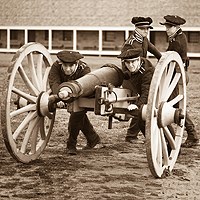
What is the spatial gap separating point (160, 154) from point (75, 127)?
146cm

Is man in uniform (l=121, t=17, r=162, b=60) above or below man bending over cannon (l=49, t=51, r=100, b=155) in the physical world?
above

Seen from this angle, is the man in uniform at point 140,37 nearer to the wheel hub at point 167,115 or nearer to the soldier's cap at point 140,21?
the soldier's cap at point 140,21

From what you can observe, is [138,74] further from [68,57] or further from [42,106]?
[42,106]

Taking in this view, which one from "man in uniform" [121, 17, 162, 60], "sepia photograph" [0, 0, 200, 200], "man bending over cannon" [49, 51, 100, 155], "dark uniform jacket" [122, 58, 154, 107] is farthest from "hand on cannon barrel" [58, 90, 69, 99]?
"man in uniform" [121, 17, 162, 60]

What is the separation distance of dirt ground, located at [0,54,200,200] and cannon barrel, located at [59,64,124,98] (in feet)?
2.79

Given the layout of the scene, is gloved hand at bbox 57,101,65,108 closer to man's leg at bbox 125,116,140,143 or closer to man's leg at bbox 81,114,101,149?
man's leg at bbox 81,114,101,149

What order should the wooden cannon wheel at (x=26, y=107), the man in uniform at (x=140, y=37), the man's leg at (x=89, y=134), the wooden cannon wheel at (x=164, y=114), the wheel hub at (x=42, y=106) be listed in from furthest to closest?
the man's leg at (x=89, y=134)
the man in uniform at (x=140, y=37)
the wheel hub at (x=42, y=106)
the wooden cannon wheel at (x=26, y=107)
the wooden cannon wheel at (x=164, y=114)

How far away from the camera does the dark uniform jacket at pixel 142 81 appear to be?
7.05 meters

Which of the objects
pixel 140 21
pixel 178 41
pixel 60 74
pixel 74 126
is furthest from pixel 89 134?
pixel 178 41

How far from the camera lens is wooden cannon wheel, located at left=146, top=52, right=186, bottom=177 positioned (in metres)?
6.23

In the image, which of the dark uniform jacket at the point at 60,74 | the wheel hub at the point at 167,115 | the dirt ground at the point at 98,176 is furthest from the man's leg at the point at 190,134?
the dark uniform jacket at the point at 60,74

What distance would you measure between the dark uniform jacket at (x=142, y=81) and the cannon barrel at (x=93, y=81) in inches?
6.1

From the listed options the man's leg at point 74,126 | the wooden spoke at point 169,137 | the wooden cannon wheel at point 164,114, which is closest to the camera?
the wooden cannon wheel at point 164,114

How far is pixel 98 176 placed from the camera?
677 cm
